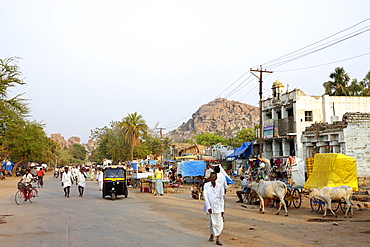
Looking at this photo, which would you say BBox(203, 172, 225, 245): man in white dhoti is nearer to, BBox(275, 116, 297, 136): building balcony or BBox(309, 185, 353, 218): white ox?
BBox(309, 185, 353, 218): white ox

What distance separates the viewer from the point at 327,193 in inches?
528

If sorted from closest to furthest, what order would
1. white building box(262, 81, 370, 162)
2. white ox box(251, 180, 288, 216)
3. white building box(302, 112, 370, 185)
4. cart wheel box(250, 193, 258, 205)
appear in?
white ox box(251, 180, 288, 216), cart wheel box(250, 193, 258, 205), white building box(302, 112, 370, 185), white building box(262, 81, 370, 162)

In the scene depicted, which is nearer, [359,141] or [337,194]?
[337,194]

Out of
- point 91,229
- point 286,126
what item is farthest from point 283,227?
point 286,126

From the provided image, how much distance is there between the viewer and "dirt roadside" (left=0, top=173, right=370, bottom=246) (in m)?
9.05

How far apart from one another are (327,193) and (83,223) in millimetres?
8826

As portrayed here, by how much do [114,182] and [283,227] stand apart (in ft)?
41.3

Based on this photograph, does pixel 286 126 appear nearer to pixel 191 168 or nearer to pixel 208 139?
pixel 191 168

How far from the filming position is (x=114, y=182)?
21.5 metres

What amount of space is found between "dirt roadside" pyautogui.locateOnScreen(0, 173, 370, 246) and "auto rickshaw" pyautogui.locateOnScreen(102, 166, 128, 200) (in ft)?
20.0

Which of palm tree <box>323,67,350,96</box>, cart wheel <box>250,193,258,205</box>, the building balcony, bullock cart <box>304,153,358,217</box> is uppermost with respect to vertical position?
palm tree <box>323,67,350,96</box>

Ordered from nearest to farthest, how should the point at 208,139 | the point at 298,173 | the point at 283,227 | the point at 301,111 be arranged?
1. the point at 283,227
2. the point at 298,173
3. the point at 301,111
4. the point at 208,139

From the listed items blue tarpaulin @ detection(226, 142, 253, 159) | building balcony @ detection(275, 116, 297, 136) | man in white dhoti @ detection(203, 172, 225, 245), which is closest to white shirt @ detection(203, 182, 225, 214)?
man in white dhoti @ detection(203, 172, 225, 245)

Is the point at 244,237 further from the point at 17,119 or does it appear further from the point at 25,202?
the point at 17,119
